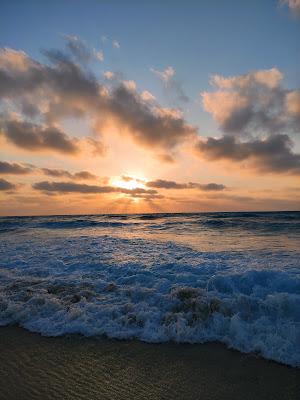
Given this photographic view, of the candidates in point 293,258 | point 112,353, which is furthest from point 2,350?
point 293,258

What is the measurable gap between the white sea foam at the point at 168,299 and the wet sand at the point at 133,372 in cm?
35

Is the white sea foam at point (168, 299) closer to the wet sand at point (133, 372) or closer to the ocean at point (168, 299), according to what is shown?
the ocean at point (168, 299)

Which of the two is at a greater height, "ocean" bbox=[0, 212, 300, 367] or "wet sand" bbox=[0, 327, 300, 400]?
"ocean" bbox=[0, 212, 300, 367]

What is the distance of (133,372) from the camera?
14.2ft

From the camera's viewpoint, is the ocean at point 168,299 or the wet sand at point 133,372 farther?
the ocean at point 168,299

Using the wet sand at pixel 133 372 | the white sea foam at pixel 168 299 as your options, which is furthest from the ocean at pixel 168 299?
the wet sand at pixel 133 372

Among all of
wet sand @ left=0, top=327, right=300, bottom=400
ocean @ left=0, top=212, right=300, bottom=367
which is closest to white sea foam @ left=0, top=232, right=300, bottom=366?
ocean @ left=0, top=212, right=300, bottom=367

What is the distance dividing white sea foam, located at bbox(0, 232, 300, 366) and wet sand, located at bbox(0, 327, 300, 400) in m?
0.35

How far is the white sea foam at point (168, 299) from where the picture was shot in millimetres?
5332

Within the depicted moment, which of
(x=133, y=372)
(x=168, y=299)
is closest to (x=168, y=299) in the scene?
(x=168, y=299)

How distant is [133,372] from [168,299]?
245 centimetres

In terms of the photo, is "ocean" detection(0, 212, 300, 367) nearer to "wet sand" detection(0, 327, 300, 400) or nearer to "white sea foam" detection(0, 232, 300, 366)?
"white sea foam" detection(0, 232, 300, 366)

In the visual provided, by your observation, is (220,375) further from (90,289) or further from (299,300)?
(90,289)

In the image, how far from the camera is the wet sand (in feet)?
12.6
